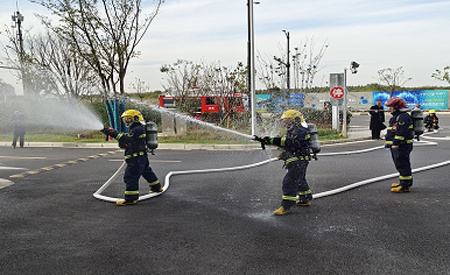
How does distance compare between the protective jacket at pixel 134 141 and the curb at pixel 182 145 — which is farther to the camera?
the curb at pixel 182 145

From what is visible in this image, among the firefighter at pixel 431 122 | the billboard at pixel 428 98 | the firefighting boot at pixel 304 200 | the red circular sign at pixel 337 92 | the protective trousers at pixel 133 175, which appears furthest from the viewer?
the billboard at pixel 428 98

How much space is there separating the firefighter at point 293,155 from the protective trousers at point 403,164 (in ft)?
6.23

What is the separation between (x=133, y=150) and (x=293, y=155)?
256 cm

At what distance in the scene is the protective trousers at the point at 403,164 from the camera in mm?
7021

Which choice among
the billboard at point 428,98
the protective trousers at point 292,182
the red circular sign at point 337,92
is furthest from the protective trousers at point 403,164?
the billboard at point 428,98

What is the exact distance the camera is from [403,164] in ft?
23.2

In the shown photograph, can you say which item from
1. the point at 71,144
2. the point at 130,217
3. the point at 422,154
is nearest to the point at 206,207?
the point at 130,217

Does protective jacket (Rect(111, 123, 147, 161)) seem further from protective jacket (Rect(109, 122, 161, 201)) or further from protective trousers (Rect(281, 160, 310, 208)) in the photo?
protective trousers (Rect(281, 160, 310, 208))

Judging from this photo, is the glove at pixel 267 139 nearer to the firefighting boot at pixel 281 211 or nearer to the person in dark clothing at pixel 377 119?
the firefighting boot at pixel 281 211

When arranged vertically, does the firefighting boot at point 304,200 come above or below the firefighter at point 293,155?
below

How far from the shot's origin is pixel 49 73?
21.2 m

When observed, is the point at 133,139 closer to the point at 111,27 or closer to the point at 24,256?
the point at 24,256

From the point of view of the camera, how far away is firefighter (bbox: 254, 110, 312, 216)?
19.2 feet

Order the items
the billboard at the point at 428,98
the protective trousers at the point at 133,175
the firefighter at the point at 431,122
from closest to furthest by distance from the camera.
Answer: the protective trousers at the point at 133,175, the firefighter at the point at 431,122, the billboard at the point at 428,98
